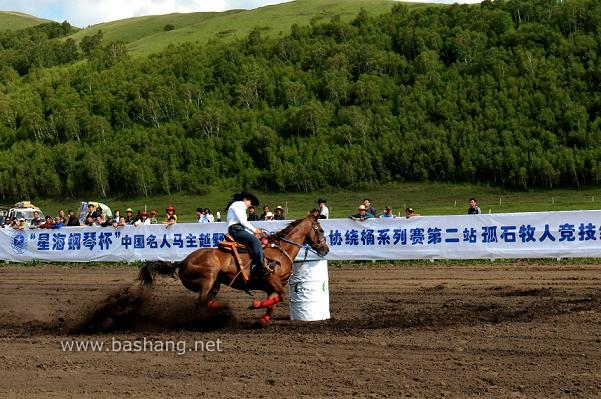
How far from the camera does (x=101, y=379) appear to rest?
9250 mm

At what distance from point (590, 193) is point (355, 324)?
58704mm

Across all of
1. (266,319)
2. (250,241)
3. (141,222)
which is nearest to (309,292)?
(266,319)

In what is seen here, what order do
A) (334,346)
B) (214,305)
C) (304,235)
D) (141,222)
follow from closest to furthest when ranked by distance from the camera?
(334,346), (214,305), (304,235), (141,222)

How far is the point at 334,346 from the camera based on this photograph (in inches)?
426

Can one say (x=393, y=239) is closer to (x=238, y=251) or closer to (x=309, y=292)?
(x=309, y=292)

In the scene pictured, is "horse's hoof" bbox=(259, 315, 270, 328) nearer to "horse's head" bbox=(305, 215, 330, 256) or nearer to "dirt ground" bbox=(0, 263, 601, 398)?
"dirt ground" bbox=(0, 263, 601, 398)

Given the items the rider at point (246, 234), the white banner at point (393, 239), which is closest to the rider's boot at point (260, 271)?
the rider at point (246, 234)

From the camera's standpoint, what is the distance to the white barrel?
1360 centimetres

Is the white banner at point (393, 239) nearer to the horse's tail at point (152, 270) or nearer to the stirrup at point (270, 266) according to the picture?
the stirrup at point (270, 266)

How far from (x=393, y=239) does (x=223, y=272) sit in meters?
11.7

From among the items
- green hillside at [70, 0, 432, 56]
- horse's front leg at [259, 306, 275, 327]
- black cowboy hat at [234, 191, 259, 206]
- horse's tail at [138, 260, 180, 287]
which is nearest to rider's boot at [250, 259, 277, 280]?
horse's front leg at [259, 306, 275, 327]

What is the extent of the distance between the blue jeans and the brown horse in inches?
7.5

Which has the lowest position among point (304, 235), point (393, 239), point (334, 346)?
point (393, 239)

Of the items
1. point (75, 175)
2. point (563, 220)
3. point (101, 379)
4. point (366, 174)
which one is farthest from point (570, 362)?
point (75, 175)
